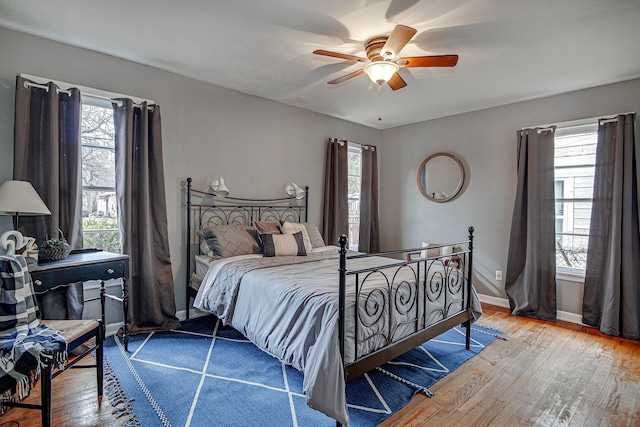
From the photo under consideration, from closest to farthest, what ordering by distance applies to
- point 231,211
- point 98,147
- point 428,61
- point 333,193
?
point 428,61
point 98,147
point 231,211
point 333,193

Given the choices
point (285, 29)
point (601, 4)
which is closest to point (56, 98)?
point (285, 29)

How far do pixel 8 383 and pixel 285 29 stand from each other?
2.60 metres

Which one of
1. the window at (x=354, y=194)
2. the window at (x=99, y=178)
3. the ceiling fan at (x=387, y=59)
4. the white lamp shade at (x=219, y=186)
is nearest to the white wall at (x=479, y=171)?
the window at (x=354, y=194)

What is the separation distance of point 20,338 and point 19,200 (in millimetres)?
987

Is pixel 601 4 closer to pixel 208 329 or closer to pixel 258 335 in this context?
pixel 258 335

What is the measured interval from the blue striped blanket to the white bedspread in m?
1.11

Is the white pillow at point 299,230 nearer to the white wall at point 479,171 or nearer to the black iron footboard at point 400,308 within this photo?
the black iron footboard at point 400,308

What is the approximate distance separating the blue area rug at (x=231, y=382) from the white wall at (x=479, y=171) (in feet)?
5.01

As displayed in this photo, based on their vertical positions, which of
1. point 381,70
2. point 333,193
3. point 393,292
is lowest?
point 393,292

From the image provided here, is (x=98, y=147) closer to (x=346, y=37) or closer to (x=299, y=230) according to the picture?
(x=299, y=230)

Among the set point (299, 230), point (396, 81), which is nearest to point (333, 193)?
point (299, 230)

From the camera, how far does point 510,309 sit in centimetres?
400

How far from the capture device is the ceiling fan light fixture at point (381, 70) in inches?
95.3

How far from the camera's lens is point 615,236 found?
129 inches
